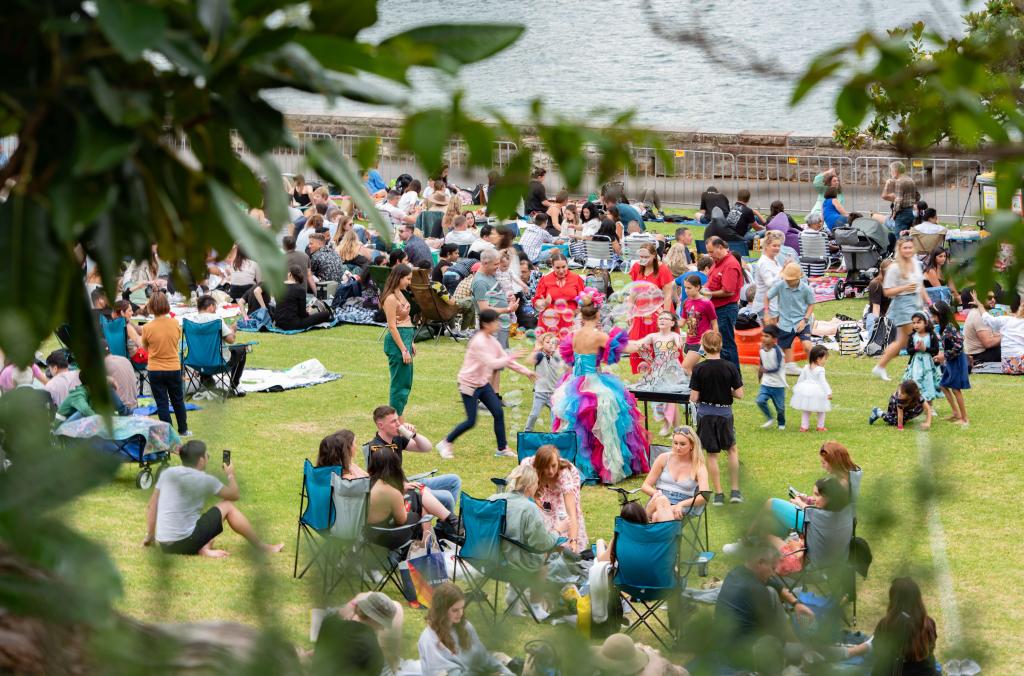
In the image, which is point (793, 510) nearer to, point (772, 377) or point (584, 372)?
point (584, 372)

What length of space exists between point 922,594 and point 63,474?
135cm

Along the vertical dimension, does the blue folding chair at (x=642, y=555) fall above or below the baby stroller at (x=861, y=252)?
above

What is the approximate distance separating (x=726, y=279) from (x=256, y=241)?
12.8 meters

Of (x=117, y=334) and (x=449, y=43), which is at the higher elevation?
(x=449, y=43)

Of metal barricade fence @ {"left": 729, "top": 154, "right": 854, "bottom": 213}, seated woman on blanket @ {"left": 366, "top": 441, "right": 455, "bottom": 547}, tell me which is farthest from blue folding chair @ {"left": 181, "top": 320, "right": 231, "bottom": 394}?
metal barricade fence @ {"left": 729, "top": 154, "right": 854, "bottom": 213}

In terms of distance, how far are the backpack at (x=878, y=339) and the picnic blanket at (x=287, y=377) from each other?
6.40 meters

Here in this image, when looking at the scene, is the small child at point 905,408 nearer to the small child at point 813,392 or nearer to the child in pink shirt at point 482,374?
the small child at point 813,392

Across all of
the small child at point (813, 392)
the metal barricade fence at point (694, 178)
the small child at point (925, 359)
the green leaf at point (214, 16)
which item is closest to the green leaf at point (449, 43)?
the green leaf at point (214, 16)

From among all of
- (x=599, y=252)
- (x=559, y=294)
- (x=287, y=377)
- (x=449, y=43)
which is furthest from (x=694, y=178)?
(x=449, y=43)

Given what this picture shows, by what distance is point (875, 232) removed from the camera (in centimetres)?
1927

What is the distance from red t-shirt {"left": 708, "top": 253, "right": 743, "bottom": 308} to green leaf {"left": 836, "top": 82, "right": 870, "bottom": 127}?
11.9 m

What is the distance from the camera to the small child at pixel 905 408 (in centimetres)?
1261

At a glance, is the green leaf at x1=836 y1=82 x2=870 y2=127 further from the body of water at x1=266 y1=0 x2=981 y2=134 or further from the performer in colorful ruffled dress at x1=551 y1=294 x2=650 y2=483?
the body of water at x1=266 y1=0 x2=981 y2=134

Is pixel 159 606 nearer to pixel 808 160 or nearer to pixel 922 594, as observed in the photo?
pixel 922 594
